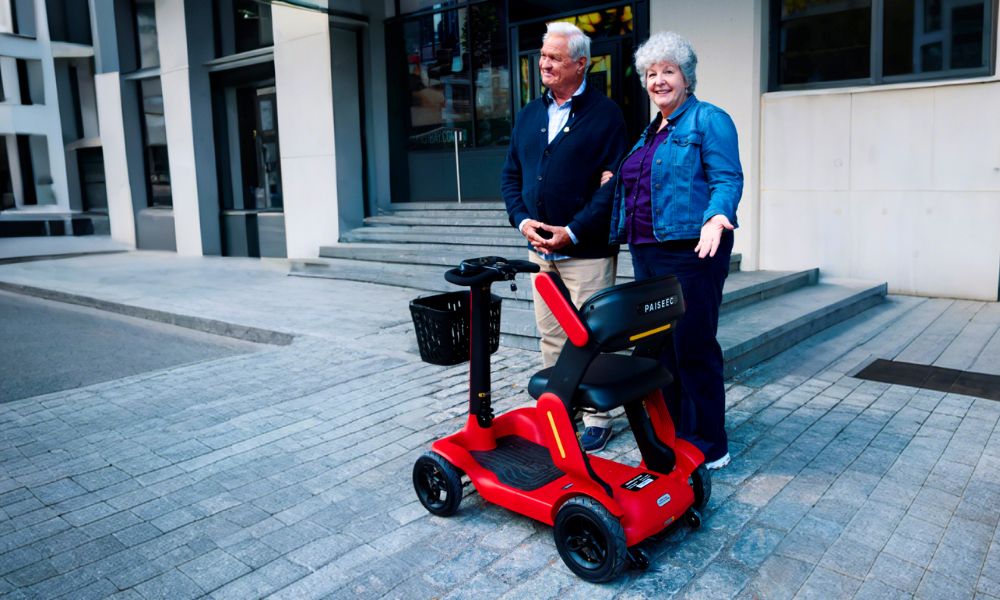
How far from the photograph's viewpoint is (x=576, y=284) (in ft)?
13.2

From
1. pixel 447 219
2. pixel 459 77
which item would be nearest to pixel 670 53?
pixel 447 219

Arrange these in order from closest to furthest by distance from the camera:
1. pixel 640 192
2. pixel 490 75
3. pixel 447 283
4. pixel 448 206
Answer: pixel 640 192 < pixel 447 283 < pixel 448 206 < pixel 490 75

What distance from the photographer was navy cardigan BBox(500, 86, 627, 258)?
3.83 meters

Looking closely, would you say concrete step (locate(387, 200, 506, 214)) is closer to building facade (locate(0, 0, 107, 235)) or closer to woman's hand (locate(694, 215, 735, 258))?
woman's hand (locate(694, 215, 735, 258))

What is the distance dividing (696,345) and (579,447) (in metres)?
1.00

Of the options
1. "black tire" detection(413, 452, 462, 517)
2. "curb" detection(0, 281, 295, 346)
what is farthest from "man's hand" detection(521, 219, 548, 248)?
"curb" detection(0, 281, 295, 346)

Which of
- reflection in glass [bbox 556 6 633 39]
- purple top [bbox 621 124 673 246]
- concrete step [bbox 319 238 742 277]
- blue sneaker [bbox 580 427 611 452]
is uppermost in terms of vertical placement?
reflection in glass [bbox 556 6 633 39]

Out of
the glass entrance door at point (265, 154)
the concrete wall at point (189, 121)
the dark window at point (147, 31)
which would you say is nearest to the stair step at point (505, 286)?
the glass entrance door at point (265, 154)

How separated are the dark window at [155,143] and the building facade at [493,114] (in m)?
0.05

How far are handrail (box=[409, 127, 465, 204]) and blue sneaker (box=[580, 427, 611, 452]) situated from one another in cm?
786

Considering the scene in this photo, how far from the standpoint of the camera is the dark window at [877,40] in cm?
768

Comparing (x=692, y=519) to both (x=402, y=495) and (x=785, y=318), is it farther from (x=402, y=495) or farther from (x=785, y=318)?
(x=785, y=318)

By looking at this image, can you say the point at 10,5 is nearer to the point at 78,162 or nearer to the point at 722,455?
the point at 78,162

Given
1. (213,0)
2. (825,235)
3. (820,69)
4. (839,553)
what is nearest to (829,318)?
(825,235)
